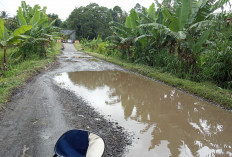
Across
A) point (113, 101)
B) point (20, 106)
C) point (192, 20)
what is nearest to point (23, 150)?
point (20, 106)

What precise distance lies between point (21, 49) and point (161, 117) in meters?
11.1

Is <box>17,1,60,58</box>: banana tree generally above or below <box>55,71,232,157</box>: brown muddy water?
above

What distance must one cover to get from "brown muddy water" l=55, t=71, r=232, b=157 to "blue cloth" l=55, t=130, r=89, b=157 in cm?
102

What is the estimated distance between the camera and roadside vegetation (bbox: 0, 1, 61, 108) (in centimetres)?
770

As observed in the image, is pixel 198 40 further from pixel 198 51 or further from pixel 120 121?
pixel 120 121

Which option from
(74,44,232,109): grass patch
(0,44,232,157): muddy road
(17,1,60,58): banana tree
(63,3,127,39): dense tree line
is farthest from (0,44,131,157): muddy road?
(63,3,127,39): dense tree line

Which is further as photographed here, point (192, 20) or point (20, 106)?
point (192, 20)

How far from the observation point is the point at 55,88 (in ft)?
23.5

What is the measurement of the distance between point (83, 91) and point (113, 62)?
820cm

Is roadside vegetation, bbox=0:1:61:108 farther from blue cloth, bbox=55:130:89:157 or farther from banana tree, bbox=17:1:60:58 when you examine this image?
blue cloth, bbox=55:130:89:157

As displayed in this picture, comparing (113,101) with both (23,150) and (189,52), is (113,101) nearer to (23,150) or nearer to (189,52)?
(23,150)

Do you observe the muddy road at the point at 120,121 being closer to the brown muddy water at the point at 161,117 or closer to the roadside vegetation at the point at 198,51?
the brown muddy water at the point at 161,117

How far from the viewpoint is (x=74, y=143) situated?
104 inches

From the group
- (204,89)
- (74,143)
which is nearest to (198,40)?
(204,89)
